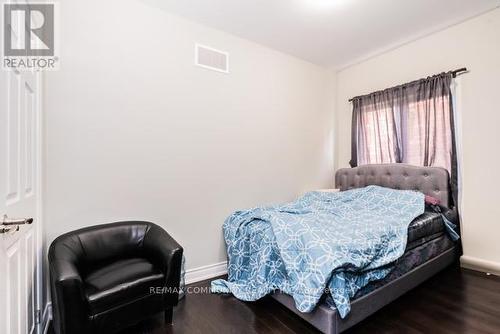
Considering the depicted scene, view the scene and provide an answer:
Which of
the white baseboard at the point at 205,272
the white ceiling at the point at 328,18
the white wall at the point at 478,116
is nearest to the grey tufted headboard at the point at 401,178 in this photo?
the white wall at the point at 478,116

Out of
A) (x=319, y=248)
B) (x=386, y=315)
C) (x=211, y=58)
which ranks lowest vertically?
(x=386, y=315)

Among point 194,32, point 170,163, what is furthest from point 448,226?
point 194,32

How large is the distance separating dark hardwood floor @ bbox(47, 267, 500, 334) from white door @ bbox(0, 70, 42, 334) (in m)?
0.74

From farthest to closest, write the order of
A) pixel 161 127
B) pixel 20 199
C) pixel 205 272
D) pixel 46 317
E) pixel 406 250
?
pixel 205 272, pixel 161 127, pixel 406 250, pixel 46 317, pixel 20 199

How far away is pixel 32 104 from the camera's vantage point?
5.20 ft

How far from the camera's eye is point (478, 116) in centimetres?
265

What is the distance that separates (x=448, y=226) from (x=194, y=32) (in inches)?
133

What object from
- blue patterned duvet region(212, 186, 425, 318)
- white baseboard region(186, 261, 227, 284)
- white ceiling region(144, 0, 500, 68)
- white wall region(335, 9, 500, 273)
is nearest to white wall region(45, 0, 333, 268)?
white baseboard region(186, 261, 227, 284)

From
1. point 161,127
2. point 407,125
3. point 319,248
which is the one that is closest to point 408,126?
point 407,125

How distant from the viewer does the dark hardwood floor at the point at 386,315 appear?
5.78ft

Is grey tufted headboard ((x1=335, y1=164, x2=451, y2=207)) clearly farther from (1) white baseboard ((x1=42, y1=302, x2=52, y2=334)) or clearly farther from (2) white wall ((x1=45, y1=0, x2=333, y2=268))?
(1) white baseboard ((x1=42, y1=302, x2=52, y2=334))

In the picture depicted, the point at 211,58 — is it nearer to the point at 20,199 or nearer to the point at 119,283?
the point at 20,199

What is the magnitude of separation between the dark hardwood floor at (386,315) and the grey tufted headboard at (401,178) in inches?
39.0

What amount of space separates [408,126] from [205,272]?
3074 millimetres
